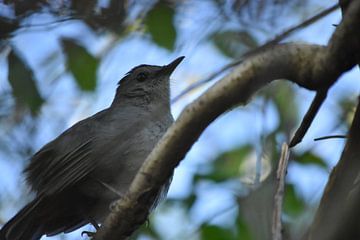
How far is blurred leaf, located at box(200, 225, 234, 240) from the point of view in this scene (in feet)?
13.6

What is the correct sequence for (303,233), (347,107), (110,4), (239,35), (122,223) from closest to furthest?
1. (303,233)
2. (122,223)
3. (110,4)
4. (239,35)
5. (347,107)

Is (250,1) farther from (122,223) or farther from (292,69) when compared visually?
(122,223)

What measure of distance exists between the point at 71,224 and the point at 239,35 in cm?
242

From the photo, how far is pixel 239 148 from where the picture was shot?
5.64m

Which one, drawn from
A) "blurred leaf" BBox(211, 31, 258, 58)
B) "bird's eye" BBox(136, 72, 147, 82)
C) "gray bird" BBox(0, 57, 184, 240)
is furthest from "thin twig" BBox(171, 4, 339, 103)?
"bird's eye" BBox(136, 72, 147, 82)

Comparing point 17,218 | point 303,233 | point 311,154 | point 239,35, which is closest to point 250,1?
point 239,35

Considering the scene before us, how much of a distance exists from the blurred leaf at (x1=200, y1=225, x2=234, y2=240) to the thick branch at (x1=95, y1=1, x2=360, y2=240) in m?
0.61

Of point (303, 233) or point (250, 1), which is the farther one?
point (250, 1)

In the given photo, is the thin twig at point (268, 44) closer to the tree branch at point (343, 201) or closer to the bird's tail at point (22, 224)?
the tree branch at point (343, 201)

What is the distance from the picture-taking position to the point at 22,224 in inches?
216

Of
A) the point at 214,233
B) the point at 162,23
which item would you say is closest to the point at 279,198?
the point at 214,233

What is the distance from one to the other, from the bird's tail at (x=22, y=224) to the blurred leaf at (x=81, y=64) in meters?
1.32

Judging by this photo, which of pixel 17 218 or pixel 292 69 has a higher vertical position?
pixel 292 69

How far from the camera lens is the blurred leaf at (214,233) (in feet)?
13.6
